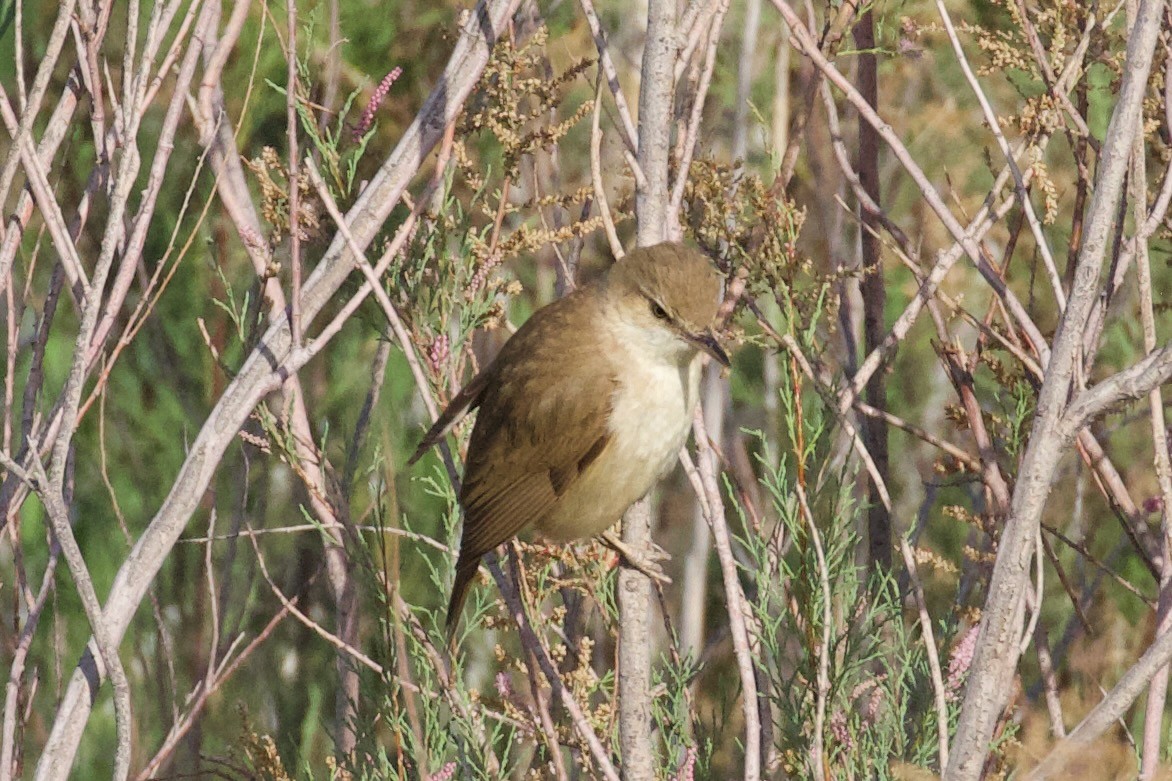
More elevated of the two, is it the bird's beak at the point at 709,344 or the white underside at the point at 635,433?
the bird's beak at the point at 709,344

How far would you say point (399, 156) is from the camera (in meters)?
2.34

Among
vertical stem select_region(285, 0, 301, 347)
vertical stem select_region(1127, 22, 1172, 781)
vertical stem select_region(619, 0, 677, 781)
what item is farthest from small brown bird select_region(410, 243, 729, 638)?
vertical stem select_region(1127, 22, 1172, 781)

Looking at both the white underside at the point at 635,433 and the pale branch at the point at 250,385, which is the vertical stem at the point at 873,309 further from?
the pale branch at the point at 250,385

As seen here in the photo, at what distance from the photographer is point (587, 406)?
281 cm

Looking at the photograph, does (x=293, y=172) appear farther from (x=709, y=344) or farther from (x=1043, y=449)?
(x=1043, y=449)

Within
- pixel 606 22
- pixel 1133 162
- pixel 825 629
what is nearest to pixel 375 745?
pixel 825 629

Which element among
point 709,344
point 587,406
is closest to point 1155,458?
point 709,344

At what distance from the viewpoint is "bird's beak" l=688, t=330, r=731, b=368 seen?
2580mm

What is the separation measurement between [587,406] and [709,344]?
31 cm

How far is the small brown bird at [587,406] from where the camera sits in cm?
266

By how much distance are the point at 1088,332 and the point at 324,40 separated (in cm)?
250

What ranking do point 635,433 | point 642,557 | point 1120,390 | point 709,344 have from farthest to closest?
point 635,433 → point 709,344 → point 642,557 → point 1120,390

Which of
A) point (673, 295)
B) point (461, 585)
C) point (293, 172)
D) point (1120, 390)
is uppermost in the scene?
point (293, 172)

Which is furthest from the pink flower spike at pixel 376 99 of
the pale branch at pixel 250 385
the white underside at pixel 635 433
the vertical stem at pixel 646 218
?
the white underside at pixel 635 433
